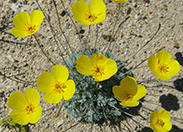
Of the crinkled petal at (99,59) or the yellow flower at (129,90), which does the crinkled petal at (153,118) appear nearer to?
the yellow flower at (129,90)

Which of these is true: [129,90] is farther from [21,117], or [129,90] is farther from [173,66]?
[21,117]

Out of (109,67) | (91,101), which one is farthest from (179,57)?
(91,101)

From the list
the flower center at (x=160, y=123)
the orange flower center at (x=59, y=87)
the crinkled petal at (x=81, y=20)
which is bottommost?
the flower center at (x=160, y=123)

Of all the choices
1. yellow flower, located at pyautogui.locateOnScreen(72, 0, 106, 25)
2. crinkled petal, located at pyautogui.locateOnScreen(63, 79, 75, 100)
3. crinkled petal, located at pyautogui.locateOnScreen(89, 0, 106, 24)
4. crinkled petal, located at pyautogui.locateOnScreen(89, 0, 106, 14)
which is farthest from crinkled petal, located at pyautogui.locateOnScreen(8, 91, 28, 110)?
crinkled petal, located at pyautogui.locateOnScreen(89, 0, 106, 14)

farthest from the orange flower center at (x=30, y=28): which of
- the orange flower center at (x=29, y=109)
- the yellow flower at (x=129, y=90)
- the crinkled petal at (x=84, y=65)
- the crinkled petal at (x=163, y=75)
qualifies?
the crinkled petal at (x=163, y=75)

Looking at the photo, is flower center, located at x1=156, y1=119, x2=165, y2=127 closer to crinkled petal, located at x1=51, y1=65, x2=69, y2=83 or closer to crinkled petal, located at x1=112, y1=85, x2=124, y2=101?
crinkled petal, located at x1=112, y1=85, x2=124, y2=101

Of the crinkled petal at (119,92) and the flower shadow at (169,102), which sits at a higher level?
the crinkled petal at (119,92)
